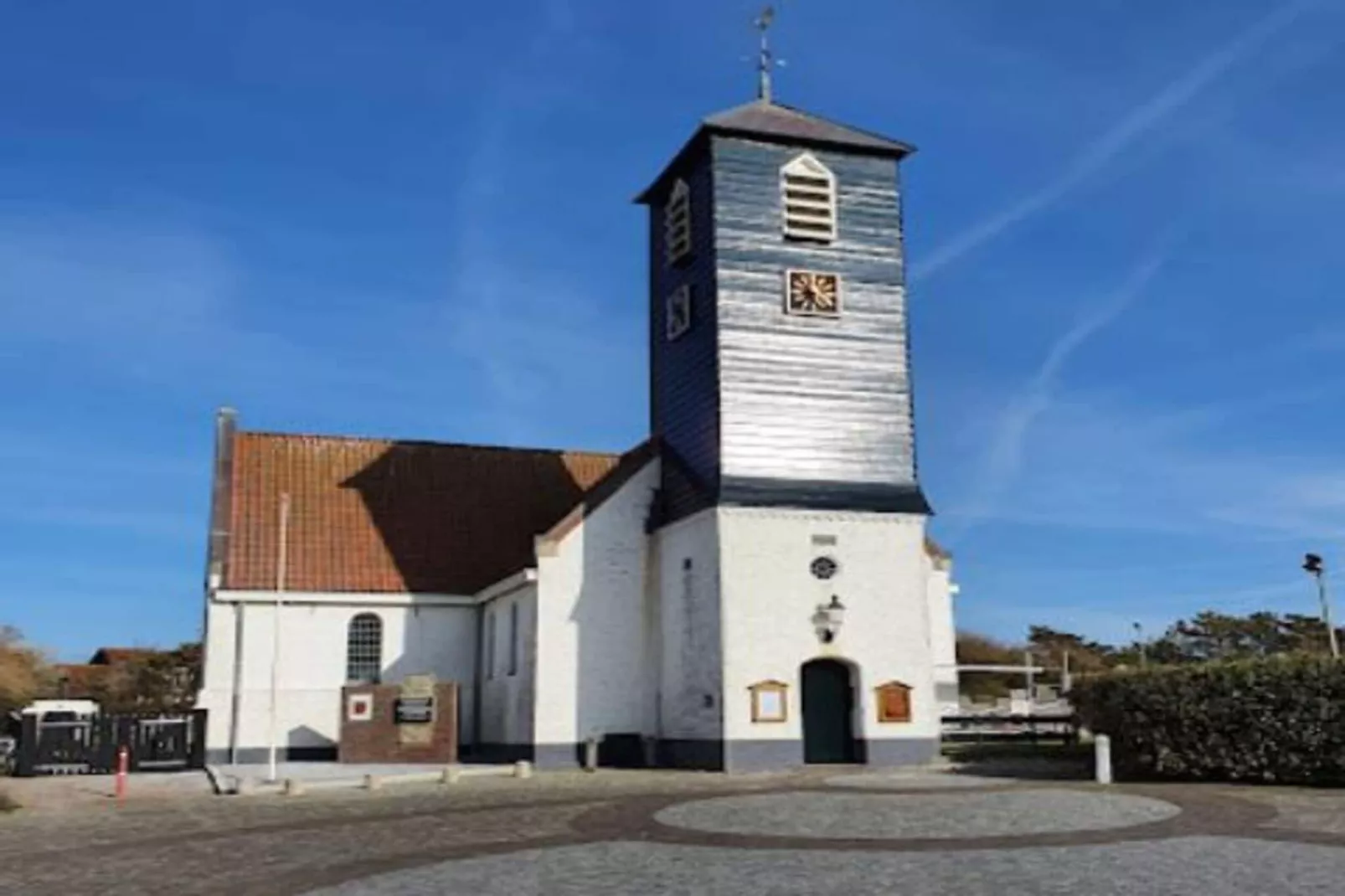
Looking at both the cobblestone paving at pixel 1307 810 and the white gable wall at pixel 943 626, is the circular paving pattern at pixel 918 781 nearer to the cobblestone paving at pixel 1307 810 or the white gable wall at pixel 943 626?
the cobblestone paving at pixel 1307 810

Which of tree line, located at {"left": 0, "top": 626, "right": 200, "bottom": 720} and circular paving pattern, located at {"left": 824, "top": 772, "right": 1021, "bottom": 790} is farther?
tree line, located at {"left": 0, "top": 626, "right": 200, "bottom": 720}

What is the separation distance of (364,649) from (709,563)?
10988 mm

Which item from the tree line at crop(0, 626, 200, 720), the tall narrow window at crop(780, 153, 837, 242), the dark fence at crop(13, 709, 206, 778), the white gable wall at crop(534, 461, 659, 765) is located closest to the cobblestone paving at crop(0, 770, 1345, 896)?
the white gable wall at crop(534, 461, 659, 765)

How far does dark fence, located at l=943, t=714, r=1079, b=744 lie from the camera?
2764 cm

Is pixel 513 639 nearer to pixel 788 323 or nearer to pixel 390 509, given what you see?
pixel 390 509

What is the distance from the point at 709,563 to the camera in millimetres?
25359

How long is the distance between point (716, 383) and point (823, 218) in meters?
4.78

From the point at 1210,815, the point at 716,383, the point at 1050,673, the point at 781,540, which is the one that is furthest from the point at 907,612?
the point at 1050,673

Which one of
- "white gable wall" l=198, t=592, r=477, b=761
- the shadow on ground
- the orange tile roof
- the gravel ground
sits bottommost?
the gravel ground

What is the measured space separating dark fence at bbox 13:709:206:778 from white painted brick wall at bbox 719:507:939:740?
13031 mm

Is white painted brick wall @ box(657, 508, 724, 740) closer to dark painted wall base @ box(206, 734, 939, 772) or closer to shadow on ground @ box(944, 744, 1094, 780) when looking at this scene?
dark painted wall base @ box(206, 734, 939, 772)

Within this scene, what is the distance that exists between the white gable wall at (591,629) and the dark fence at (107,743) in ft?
27.5

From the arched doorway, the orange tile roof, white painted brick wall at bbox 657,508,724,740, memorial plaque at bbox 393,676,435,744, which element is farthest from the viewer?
the orange tile roof

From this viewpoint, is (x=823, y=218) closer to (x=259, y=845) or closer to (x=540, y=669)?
(x=540, y=669)
